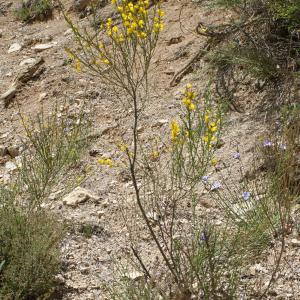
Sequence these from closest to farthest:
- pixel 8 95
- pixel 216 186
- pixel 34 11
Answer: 1. pixel 216 186
2. pixel 8 95
3. pixel 34 11

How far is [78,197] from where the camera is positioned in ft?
12.7

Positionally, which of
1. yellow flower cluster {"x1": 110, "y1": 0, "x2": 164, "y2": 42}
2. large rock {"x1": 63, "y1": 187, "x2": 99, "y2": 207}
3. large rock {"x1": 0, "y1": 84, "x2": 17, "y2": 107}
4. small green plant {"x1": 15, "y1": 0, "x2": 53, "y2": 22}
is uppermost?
yellow flower cluster {"x1": 110, "y1": 0, "x2": 164, "y2": 42}

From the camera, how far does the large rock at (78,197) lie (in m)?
3.83

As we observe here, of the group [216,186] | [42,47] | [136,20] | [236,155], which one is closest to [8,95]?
[42,47]

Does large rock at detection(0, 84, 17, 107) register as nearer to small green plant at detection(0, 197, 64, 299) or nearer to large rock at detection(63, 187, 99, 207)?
large rock at detection(63, 187, 99, 207)

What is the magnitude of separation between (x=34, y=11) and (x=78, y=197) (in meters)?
4.59

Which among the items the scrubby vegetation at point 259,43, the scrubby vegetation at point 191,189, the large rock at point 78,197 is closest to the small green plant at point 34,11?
the scrubby vegetation at point 191,189

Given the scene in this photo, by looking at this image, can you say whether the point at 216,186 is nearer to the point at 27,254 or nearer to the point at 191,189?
the point at 191,189

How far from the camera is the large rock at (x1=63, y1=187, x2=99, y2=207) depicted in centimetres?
383

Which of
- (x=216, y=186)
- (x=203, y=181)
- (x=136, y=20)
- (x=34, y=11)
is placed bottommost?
(x=203, y=181)

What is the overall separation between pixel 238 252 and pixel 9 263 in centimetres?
126

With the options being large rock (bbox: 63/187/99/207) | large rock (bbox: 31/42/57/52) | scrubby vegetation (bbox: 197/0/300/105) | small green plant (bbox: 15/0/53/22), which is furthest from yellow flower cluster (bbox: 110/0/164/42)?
small green plant (bbox: 15/0/53/22)

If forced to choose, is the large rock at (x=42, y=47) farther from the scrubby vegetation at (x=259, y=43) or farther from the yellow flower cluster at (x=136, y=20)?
the yellow flower cluster at (x=136, y=20)

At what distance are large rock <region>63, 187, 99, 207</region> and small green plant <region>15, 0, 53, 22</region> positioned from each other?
439 cm
